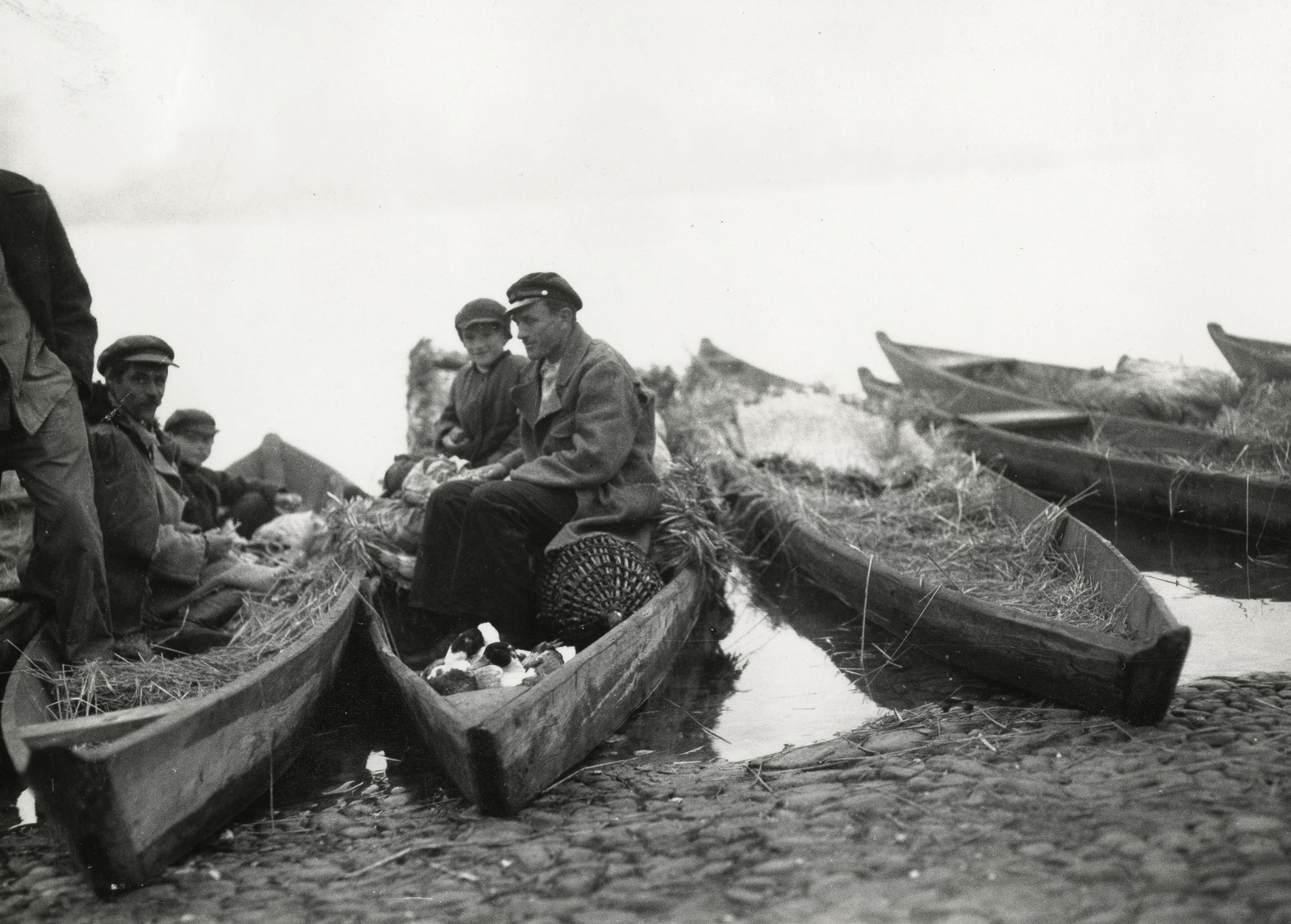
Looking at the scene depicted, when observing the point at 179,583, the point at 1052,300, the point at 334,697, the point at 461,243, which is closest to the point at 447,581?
the point at 334,697

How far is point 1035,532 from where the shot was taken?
226 inches

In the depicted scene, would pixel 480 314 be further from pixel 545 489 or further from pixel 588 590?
pixel 588 590

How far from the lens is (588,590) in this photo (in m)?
4.67

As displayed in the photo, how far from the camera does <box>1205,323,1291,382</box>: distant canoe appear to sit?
364 inches

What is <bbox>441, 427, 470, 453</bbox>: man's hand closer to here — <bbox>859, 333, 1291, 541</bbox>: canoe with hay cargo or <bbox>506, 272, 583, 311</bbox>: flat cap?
<bbox>506, 272, 583, 311</bbox>: flat cap

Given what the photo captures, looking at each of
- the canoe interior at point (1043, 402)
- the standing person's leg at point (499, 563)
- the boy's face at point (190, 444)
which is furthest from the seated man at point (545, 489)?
the canoe interior at point (1043, 402)

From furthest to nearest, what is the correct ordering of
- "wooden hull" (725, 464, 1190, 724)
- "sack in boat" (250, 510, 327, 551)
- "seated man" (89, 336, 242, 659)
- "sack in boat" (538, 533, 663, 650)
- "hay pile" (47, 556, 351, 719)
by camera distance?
"sack in boat" (250, 510, 327, 551) → "sack in boat" (538, 533, 663, 650) → "seated man" (89, 336, 242, 659) → "hay pile" (47, 556, 351, 719) → "wooden hull" (725, 464, 1190, 724)


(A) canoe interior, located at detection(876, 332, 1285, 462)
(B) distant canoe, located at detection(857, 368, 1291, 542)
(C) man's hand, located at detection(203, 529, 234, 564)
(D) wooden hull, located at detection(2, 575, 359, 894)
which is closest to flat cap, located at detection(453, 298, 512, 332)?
(C) man's hand, located at detection(203, 529, 234, 564)

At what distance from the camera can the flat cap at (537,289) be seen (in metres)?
5.03

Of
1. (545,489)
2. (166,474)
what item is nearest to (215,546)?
(166,474)

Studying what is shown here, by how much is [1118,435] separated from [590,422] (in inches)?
194

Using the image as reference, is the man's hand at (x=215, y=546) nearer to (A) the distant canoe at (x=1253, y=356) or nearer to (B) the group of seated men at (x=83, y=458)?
(B) the group of seated men at (x=83, y=458)

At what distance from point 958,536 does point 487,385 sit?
106 inches

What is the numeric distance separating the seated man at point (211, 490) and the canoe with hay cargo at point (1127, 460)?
4.80 meters
